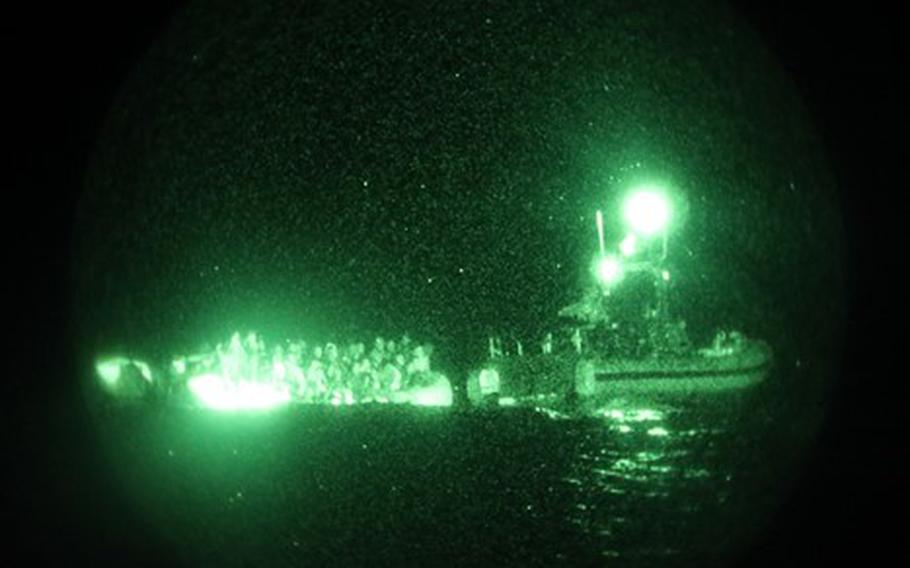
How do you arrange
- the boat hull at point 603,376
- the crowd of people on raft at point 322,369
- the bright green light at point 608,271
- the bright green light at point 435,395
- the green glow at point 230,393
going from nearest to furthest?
the boat hull at point 603,376
the green glow at point 230,393
the bright green light at point 435,395
the crowd of people on raft at point 322,369
the bright green light at point 608,271

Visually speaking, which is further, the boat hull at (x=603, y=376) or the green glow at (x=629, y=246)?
the green glow at (x=629, y=246)

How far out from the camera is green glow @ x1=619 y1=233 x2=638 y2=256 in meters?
12.9

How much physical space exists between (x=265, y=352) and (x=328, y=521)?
8470 mm

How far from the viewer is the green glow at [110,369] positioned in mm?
7200

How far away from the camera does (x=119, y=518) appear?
5.05 meters

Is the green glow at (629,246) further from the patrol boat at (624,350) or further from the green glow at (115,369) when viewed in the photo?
the green glow at (115,369)

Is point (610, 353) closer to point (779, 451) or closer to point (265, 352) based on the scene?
point (265, 352)

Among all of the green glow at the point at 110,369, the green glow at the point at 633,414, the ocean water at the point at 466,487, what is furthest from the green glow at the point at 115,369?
the green glow at the point at 633,414

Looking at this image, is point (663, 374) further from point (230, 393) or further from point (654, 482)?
point (654, 482)

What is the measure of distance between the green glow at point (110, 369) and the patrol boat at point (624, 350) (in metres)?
3.72

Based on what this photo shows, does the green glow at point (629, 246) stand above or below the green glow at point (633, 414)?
above

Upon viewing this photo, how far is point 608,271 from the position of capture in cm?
1229

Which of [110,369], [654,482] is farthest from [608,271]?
[654,482]

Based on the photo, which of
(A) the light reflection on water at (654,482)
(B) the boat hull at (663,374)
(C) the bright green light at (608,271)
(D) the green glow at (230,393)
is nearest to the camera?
(A) the light reflection on water at (654,482)
